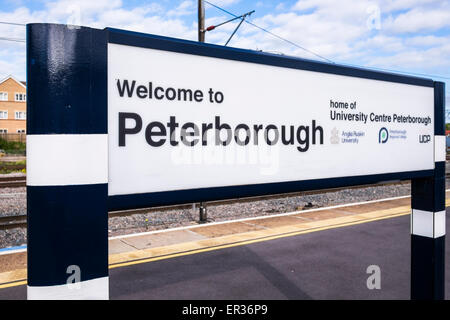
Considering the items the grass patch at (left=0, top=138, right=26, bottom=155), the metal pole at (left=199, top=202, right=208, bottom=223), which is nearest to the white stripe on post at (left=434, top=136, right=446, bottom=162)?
the metal pole at (left=199, top=202, right=208, bottom=223)

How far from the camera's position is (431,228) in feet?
9.77

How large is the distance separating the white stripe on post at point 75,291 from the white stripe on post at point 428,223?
242cm

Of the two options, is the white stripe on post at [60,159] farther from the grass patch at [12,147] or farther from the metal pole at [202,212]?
the grass patch at [12,147]

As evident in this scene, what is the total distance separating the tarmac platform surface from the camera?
16.9 feet

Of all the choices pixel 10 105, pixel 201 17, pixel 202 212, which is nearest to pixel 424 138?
pixel 202 212

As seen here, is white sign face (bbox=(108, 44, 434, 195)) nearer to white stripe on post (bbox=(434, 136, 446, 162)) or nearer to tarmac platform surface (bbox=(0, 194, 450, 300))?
white stripe on post (bbox=(434, 136, 446, 162))

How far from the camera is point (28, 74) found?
61.9 inches

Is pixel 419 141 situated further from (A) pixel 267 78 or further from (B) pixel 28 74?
(B) pixel 28 74

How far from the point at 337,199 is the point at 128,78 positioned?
1241cm

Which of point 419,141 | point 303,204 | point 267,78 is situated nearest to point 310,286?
point 419,141

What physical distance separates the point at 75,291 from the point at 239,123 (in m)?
1.13

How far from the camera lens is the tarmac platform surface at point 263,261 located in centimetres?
514

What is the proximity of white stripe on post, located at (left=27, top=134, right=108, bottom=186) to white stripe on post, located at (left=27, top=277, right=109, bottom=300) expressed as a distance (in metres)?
0.42

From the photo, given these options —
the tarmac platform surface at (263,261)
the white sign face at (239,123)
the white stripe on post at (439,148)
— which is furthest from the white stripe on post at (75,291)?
the tarmac platform surface at (263,261)
